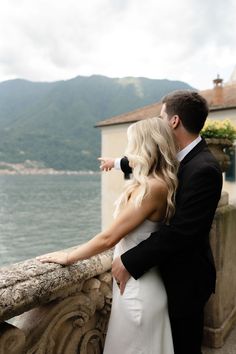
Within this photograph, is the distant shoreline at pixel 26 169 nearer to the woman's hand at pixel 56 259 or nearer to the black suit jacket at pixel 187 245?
the woman's hand at pixel 56 259

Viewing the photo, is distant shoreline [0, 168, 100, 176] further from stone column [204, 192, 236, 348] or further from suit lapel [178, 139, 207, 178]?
suit lapel [178, 139, 207, 178]

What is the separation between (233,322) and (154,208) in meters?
2.07

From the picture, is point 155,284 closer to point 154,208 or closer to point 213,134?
point 154,208

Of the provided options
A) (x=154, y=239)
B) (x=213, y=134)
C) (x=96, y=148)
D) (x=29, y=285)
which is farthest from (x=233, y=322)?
(x=96, y=148)

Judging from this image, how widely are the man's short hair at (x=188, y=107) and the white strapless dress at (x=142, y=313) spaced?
2.10 feet

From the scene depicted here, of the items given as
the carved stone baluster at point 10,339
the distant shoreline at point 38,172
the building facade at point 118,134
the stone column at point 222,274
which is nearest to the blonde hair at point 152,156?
the carved stone baluster at point 10,339

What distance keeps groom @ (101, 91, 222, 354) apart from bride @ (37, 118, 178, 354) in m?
0.06

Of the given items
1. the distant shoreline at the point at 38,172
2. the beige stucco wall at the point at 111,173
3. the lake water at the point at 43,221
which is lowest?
the lake water at the point at 43,221

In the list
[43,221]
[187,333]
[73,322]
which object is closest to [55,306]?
[73,322]

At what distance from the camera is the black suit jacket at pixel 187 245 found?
1840 millimetres

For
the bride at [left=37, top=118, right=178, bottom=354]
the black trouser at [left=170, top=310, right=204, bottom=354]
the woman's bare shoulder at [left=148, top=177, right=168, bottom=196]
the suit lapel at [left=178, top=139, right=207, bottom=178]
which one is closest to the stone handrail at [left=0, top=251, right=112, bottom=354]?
the bride at [left=37, top=118, right=178, bottom=354]

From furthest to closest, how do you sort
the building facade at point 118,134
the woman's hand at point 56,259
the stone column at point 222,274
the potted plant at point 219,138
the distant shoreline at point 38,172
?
the distant shoreline at point 38,172, the building facade at point 118,134, the potted plant at point 219,138, the stone column at point 222,274, the woman's hand at point 56,259

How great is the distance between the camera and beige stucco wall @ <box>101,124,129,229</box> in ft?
85.5

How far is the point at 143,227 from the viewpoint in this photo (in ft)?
6.27
